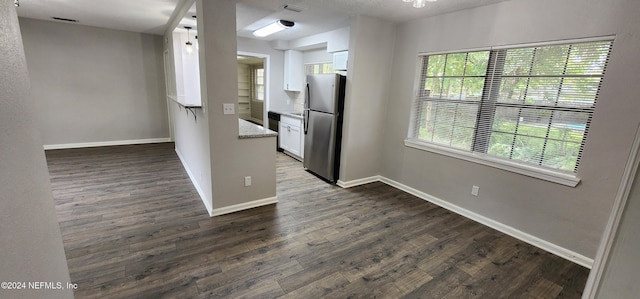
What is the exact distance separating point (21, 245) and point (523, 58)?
3.63m

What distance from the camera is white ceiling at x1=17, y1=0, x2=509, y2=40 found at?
2.94m

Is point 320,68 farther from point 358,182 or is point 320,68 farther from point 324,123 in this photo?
point 358,182

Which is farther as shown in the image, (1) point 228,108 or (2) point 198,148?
(2) point 198,148

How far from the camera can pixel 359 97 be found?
12.4 feet

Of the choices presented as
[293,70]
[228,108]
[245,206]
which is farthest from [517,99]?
[293,70]

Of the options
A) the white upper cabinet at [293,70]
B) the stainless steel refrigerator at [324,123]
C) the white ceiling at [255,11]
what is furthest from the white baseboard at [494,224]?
the white upper cabinet at [293,70]

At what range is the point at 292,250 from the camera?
7.99 feet

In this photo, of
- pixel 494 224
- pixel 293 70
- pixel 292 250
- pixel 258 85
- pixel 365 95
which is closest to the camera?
pixel 292 250

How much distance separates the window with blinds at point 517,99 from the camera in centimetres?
233

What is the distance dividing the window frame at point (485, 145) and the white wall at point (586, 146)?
0.05 metres

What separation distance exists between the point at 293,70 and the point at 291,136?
157 cm

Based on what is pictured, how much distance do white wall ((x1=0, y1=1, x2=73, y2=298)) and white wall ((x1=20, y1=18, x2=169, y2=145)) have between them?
5.59 meters

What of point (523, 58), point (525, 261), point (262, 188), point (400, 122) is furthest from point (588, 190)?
point (262, 188)

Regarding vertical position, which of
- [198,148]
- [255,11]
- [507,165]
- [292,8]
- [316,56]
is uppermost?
[292,8]
